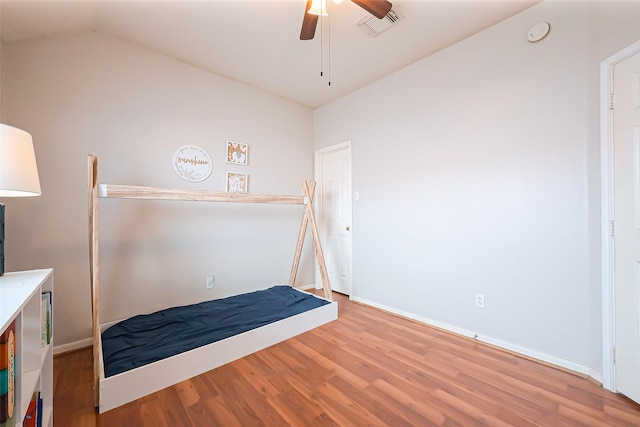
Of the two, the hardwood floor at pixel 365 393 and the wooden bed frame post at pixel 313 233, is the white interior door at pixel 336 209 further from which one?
the hardwood floor at pixel 365 393

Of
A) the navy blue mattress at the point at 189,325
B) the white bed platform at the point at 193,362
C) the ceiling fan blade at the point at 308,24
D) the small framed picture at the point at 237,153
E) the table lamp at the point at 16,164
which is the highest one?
the ceiling fan blade at the point at 308,24

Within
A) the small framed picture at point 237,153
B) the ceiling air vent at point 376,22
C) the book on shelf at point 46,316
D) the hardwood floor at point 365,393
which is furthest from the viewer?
the small framed picture at point 237,153

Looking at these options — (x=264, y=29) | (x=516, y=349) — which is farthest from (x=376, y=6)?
(x=516, y=349)

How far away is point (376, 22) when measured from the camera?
2127 millimetres

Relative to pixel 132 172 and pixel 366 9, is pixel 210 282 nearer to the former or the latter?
pixel 132 172

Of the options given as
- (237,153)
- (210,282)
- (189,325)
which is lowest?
(189,325)

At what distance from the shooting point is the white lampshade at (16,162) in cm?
110

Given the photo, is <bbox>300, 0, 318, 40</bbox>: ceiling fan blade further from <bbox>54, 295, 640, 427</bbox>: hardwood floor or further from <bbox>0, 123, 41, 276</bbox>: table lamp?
<bbox>54, 295, 640, 427</bbox>: hardwood floor

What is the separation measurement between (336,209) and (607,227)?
2.62m

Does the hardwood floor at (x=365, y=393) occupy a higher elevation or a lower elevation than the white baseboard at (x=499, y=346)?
lower

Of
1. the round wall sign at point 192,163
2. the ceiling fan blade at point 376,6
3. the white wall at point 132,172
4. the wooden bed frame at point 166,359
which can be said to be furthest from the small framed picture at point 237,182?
the ceiling fan blade at point 376,6

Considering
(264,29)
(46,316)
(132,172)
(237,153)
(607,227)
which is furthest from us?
(237,153)

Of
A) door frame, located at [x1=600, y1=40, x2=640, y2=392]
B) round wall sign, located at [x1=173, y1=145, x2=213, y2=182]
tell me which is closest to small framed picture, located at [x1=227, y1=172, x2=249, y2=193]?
round wall sign, located at [x1=173, y1=145, x2=213, y2=182]

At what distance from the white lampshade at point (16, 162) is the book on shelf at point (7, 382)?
2.25ft
